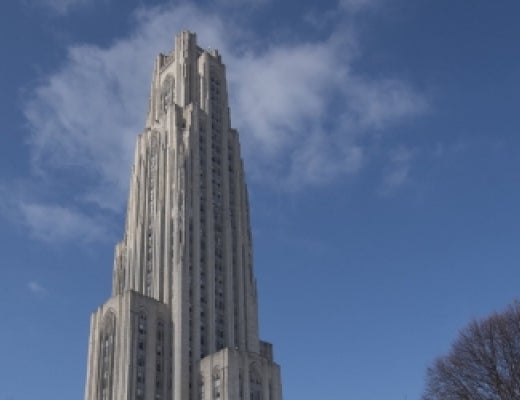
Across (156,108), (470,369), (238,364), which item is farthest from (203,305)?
(470,369)

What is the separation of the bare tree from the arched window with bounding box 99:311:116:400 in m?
72.4

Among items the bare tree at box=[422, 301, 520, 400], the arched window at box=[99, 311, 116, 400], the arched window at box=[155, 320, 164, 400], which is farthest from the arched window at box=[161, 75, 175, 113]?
the bare tree at box=[422, 301, 520, 400]

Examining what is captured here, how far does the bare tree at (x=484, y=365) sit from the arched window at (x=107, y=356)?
72423 millimetres

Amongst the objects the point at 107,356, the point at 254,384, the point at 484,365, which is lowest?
the point at 484,365

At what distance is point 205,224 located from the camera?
442ft

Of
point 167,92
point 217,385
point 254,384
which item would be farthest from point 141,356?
point 167,92

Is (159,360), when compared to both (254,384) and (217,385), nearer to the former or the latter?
(217,385)

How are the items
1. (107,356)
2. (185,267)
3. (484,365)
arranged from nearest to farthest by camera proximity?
(484,365), (107,356), (185,267)

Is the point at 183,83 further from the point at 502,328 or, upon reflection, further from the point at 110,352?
the point at 502,328

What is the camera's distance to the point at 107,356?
117562 mm

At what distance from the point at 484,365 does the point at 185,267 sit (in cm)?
7942

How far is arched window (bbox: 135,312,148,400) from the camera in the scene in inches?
4427

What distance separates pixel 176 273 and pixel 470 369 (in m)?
78.3

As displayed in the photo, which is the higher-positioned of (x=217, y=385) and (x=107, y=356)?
(x=107, y=356)
